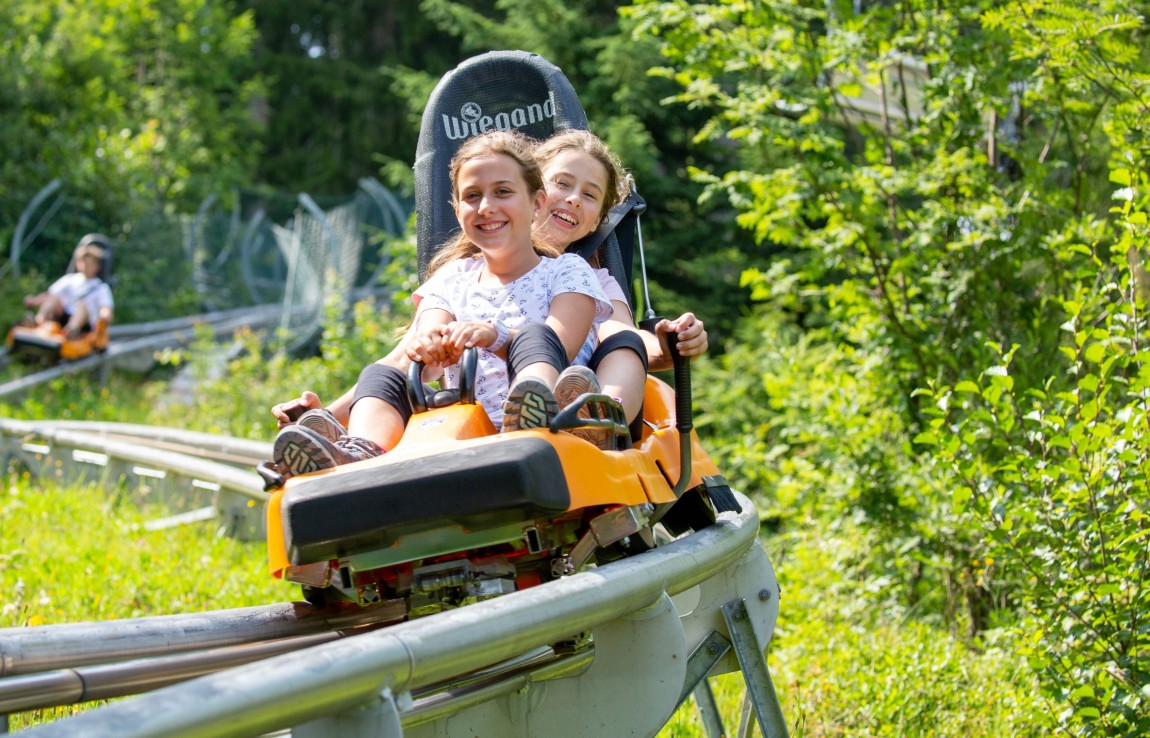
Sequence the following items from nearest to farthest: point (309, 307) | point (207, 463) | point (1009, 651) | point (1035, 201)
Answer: point (1009, 651)
point (1035, 201)
point (207, 463)
point (309, 307)

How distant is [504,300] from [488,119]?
4.21 feet

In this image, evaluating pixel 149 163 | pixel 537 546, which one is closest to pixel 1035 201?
pixel 537 546

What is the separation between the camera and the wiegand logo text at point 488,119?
186 inches

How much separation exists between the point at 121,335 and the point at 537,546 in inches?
534

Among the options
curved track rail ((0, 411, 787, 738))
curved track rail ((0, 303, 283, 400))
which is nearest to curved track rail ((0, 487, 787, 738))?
curved track rail ((0, 411, 787, 738))

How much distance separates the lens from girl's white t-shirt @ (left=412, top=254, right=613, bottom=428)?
3492mm

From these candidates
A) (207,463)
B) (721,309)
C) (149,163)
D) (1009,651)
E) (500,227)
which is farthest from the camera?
(149,163)

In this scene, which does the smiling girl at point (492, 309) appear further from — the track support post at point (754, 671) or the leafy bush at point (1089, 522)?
the leafy bush at point (1089, 522)

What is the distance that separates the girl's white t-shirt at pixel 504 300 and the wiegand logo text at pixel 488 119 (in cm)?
105

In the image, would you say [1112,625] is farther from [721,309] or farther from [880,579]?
[721,309]

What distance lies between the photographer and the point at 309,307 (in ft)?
48.7

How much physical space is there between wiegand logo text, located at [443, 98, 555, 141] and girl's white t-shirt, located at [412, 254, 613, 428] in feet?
3.44

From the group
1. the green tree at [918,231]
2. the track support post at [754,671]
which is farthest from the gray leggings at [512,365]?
the green tree at [918,231]

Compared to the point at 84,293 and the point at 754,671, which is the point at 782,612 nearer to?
the point at 754,671
